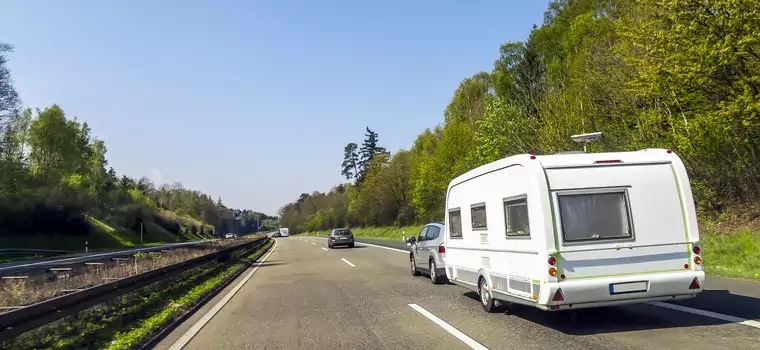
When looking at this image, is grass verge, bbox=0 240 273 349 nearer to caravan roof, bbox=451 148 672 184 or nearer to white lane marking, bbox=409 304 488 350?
white lane marking, bbox=409 304 488 350

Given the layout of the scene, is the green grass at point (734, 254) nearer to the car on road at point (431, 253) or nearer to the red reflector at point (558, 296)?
the car on road at point (431, 253)

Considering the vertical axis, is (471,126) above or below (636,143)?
above

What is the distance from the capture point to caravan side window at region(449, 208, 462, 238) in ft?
35.9

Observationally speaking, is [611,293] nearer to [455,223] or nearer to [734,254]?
[455,223]

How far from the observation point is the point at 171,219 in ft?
322

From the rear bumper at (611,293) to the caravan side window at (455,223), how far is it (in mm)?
3840

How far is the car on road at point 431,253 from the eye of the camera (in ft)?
44.9

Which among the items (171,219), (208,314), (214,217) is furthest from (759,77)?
(214,217)

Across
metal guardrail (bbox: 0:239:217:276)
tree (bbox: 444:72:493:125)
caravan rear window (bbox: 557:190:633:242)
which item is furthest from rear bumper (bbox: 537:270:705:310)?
tree (bbox: 444:72:493:125)

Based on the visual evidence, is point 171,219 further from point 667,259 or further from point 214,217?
point 667,259

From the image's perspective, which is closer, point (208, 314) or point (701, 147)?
point (208, 314)

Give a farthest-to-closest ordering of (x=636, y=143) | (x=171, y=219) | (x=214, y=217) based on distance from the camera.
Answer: (x=214, y=217) → (x=171, y=219) → (x=636, y=143)

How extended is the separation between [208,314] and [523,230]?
6.20 metres

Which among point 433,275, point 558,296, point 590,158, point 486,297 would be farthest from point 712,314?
point 433,275
